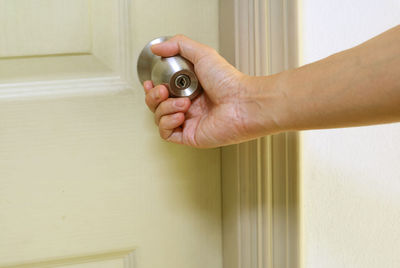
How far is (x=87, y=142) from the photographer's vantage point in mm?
714

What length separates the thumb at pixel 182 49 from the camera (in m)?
0.63

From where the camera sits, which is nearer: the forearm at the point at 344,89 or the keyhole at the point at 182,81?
the forearm at the point at 344,89

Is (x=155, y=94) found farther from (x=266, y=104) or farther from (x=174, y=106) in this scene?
(x=266, y=104)

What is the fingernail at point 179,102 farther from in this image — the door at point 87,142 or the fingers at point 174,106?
the door at point 87,142

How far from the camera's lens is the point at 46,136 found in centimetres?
70

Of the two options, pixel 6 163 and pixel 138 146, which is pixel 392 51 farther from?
pixel 6 163

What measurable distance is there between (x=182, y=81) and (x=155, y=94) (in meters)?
0.04

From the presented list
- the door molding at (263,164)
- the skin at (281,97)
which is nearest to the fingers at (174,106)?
the skin at (281,97)

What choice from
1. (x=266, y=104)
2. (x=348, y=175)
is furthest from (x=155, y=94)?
(x=348, y=175)

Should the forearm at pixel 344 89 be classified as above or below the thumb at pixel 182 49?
below

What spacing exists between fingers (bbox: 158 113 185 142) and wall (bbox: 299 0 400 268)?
0.57 ft

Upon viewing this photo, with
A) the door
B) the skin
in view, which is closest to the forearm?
the skin

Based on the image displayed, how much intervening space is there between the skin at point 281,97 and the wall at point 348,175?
86 millimetres

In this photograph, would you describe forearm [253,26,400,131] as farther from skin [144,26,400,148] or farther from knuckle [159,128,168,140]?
knuckle [159,128,168,140]
